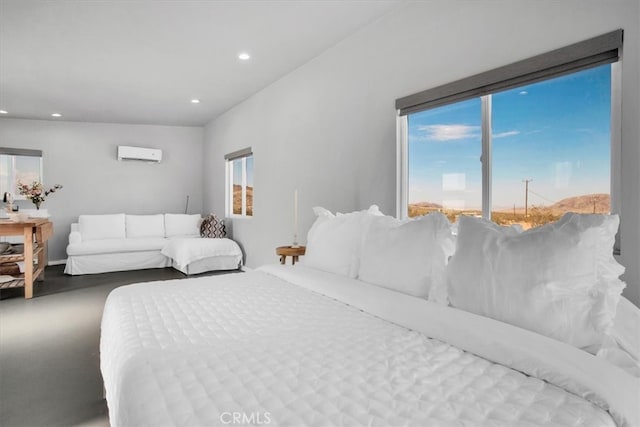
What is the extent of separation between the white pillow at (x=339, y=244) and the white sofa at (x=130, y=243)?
3.43m

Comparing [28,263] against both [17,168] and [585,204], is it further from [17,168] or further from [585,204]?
[585,204]

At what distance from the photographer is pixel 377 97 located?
10.4ft

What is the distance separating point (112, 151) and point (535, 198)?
735 centimetres

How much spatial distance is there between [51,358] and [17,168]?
5474 mm

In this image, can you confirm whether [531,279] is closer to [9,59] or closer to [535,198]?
[535,198]

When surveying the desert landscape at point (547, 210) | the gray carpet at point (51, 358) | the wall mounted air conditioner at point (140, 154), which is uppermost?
the wall mounted air conditioner at point (140, 154)

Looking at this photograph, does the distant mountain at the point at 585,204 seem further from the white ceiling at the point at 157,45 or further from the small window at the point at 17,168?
the small window at the point at 17,168

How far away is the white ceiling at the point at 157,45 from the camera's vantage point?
9.58 feet

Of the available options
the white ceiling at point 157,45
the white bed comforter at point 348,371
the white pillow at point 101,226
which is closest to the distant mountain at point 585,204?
the white bed comforter at point 348,371

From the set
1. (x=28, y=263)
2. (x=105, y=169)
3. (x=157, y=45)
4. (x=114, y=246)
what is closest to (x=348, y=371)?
(x=157, y=45)

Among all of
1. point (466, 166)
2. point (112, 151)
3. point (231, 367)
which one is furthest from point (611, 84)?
point (112, 151)

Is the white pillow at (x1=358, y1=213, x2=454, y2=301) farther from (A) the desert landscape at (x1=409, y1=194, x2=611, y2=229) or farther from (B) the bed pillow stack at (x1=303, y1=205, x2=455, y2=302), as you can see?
(A) the desert landscape at (x1=409, y1=194, x2=611, y2=229)

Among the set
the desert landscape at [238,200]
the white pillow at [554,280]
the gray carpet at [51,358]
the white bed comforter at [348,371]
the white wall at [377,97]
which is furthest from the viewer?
the desert landscape at [238,200]

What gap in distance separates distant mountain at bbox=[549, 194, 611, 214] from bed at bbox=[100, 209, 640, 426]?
0.91 m
